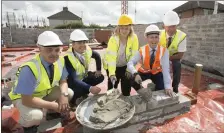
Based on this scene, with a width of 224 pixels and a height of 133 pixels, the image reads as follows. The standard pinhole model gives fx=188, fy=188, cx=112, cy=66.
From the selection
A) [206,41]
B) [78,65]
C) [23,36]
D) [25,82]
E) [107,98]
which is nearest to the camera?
[25,82]

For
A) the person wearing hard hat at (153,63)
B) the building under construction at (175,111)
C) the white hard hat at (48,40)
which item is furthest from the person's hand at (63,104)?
the person wearing hard hat at (153,63)

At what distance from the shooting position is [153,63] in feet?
10.6

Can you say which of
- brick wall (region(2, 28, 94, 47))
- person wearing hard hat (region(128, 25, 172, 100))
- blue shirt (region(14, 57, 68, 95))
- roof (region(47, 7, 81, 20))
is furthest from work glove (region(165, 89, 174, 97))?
roof (region(47, 7, 81, 20))

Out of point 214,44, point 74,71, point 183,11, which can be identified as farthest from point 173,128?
point 183,11

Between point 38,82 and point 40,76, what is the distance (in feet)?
0.29

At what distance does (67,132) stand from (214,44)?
4.66 m

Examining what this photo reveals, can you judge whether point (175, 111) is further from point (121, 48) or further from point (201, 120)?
point (121, 48)

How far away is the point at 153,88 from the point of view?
3529 mm

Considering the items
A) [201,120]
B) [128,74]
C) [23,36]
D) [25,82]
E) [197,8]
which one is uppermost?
[197,8]

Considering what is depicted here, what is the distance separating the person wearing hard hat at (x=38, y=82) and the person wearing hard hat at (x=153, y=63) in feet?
3.87

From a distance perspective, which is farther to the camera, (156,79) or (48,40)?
(156,79)

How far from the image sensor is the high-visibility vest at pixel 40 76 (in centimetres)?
231

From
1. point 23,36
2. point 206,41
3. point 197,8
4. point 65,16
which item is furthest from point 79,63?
point 65,16

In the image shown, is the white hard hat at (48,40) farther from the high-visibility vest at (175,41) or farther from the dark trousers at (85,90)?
the high-visibility vest at (175,41)
